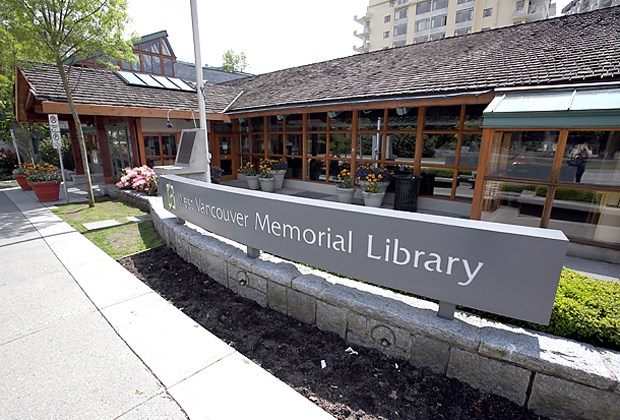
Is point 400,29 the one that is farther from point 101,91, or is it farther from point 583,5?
point 101,91

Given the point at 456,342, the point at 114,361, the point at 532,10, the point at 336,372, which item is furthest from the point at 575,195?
→ the point at 532,10

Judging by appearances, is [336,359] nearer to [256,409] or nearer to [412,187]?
[256,409]

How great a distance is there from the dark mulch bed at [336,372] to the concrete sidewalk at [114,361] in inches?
9.8

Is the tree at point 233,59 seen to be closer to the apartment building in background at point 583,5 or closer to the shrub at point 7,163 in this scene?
the shrub at point 7,163

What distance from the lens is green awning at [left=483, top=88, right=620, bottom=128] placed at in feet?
14.4

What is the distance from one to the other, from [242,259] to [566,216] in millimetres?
7116

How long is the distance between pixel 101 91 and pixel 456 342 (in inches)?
505

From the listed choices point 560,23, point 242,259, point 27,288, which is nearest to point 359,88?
point 560,23

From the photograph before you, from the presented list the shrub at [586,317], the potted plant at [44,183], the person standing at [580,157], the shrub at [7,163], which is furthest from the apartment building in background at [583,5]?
the shrub at [7,163]

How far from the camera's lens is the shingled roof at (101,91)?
30.0 ft

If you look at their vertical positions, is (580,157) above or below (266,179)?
above

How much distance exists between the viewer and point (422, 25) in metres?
48.9

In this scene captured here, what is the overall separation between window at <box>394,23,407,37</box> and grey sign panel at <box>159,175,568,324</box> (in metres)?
59.7

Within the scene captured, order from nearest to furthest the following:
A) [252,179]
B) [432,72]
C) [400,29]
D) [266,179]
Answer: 1. [432,72]
2. [266,179]
3. [252,179]
4. [400,29]
